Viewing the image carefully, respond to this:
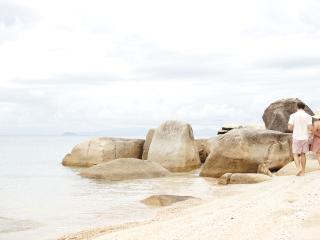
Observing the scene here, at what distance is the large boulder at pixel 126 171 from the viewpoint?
18.8 m

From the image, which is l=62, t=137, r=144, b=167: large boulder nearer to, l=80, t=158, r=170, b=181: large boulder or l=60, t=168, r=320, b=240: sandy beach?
l=80, t=158, r=170, b=181: large boulder

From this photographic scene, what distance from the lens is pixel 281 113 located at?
80.9 feet

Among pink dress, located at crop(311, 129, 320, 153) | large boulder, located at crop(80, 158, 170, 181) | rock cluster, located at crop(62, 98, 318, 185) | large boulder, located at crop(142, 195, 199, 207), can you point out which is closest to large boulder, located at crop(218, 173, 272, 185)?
rock cluster, located at crop(62, 98, 318, 185)

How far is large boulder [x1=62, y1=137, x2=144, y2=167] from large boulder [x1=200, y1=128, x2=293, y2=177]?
784 cm

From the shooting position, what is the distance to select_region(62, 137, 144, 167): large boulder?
25.6m

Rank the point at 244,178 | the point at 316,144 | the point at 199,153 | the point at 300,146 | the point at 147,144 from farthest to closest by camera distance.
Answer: the point at 199,153, the point at 147,144, the point at 244,178, the point at 316,144, the point at 300,146

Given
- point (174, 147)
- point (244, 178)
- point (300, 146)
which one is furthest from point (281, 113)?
point (300, 146)

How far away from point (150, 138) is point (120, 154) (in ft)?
5.47

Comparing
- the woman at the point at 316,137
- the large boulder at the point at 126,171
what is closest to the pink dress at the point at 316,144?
the woman at the point at 316,137

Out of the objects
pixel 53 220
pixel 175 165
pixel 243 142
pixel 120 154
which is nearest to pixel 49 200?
pixel 53 220

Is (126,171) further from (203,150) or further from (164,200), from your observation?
(203,150)

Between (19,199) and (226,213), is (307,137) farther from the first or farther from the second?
(19,199)

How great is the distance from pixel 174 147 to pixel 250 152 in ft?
18.6

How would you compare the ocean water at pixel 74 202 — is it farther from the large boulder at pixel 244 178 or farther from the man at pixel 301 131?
the man at pixel 301 131
